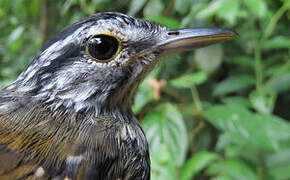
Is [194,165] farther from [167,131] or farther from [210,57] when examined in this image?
[210,57]

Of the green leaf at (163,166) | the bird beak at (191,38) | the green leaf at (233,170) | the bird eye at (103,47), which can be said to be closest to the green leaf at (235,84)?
the green leaf at (233,170)

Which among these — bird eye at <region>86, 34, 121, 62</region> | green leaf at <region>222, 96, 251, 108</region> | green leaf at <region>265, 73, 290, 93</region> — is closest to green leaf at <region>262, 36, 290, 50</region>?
green leaf at <region>265, 73, 290, 93</region>

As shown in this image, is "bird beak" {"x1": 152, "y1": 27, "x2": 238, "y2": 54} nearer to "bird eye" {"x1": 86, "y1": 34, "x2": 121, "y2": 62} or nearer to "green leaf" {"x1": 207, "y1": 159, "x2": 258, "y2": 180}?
"bird eye" {"x1": 86, "y1": 34, "x2": 121, "y2": 62}

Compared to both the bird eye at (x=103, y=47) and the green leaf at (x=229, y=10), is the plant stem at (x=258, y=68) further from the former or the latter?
the bird eye at (x=103, y=47)

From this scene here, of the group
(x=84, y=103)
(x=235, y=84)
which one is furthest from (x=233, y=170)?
(x=84, y=103)

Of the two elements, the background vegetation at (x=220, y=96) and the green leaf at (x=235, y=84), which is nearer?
the background vegetation at (x=220, y=96)

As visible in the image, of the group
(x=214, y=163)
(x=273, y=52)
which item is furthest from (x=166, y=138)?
(x=273, y=52)

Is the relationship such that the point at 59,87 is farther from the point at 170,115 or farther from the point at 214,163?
the point at 214,163
